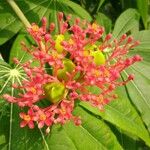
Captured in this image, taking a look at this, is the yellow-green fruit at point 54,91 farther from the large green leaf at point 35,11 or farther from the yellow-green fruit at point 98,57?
the large green leaf at point 35,11

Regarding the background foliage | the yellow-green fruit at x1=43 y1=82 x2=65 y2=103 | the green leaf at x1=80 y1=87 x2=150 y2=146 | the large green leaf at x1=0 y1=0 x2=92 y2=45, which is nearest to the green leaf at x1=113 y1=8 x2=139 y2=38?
the background foliage

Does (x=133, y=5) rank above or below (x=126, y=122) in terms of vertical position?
above

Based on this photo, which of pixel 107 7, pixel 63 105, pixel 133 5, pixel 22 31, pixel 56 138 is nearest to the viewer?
pixel 63 105

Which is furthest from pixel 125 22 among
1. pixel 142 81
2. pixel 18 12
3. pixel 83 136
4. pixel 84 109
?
pixel 83 136

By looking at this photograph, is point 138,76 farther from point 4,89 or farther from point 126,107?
point 4,89

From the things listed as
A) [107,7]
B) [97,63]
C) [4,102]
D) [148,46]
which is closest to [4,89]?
[4,102]
